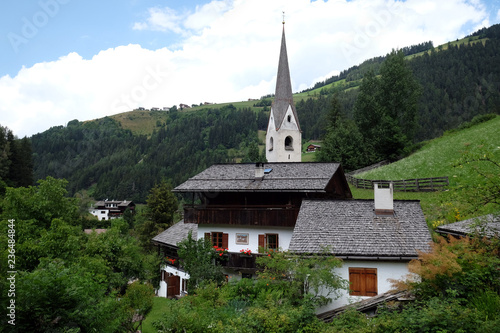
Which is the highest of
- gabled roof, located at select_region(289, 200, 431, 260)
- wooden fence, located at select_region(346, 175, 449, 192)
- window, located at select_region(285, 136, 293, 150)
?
window, located at select_region(285, 136, 293, 150)

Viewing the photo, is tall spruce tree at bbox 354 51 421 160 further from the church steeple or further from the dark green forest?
the church steeple

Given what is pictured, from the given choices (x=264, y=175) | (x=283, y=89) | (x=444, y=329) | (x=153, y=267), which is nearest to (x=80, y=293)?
(x=444, y=329)

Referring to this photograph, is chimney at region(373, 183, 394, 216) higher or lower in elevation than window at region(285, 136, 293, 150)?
lower

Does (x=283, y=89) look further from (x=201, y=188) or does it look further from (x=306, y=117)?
(x=306, y=117)

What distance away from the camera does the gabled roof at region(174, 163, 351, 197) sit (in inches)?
762

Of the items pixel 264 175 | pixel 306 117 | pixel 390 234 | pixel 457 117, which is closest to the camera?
pixel 390 234

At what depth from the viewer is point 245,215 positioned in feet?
65.3

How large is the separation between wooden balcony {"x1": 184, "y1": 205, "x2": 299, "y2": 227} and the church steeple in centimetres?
1907

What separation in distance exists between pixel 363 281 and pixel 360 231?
86.4 inches

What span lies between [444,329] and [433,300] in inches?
46.8

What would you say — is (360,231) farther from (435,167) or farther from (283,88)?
(283,88)

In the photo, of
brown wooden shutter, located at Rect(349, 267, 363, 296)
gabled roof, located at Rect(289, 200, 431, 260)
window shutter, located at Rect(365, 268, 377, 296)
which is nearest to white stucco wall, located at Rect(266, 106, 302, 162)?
gabled roof, located at Rect(289, 200, 431, 260)

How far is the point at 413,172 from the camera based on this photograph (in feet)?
107

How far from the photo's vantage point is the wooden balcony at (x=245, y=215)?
1919 centimetres
